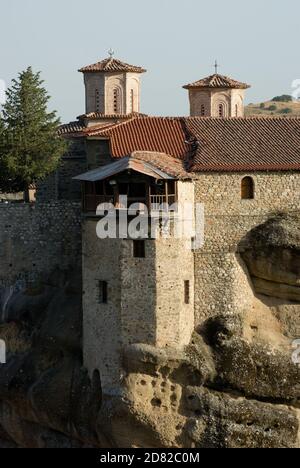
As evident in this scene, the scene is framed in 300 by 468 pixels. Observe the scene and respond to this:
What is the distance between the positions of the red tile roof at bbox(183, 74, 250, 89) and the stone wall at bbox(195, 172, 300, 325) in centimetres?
1312

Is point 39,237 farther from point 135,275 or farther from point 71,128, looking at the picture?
point 135,275

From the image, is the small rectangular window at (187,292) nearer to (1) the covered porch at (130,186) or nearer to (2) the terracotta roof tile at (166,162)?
(1) the covered porch at (130,186)

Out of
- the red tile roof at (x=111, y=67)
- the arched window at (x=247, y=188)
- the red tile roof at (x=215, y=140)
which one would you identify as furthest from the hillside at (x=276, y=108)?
the arched window at (x=247, y=188)

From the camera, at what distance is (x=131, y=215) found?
157ft

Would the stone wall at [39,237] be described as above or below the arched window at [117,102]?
below

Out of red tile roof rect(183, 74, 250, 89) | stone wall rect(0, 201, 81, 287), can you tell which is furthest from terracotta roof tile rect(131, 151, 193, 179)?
red tile roof rect(183, 74, 250, 89)

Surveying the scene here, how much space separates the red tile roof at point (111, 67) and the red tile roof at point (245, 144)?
8435mm

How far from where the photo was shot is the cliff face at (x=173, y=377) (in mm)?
48062

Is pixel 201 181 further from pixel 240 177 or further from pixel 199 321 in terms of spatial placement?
pixel 199 321

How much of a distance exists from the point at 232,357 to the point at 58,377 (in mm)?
6985

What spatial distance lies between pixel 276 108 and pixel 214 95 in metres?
52.9

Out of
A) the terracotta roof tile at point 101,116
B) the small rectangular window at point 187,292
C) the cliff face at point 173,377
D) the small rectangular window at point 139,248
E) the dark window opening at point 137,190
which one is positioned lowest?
A: the cliff face at point 173,377

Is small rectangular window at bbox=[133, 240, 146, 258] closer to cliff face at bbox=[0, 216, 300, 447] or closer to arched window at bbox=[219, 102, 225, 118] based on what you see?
cliff face at bbox=[0, 216, 300, 447]
